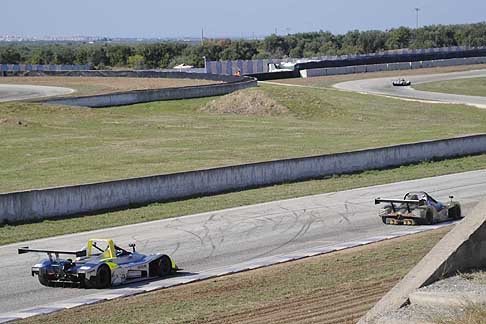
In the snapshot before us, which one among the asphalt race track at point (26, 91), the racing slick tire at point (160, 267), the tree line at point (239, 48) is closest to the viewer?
the racing slick tire at point (160, 267)

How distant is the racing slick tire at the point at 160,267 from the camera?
19.2 meters

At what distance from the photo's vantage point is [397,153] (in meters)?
37.4

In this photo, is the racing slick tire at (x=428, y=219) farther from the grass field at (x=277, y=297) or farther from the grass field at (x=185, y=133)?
the grass field at (x=185, y=133)

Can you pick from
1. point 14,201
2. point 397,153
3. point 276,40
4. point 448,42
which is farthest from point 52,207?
point 276,40

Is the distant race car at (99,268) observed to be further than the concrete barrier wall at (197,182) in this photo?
No

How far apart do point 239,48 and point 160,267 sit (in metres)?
146

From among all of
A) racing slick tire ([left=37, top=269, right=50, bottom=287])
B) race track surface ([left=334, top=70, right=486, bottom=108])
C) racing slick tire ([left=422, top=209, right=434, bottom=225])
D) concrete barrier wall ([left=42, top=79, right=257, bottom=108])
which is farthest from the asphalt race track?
racing slick tire ([left=37, top=269, right=50, bottom=287])

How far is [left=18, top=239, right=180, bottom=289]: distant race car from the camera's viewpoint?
18.2 metres

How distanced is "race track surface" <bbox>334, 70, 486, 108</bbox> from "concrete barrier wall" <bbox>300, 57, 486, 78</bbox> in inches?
244

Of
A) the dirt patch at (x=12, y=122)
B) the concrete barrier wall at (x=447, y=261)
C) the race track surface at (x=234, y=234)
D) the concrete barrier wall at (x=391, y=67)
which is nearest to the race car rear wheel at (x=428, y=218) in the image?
the race track surface at (x=234, y=234)

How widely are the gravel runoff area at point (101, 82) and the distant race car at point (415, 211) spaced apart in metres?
44.9

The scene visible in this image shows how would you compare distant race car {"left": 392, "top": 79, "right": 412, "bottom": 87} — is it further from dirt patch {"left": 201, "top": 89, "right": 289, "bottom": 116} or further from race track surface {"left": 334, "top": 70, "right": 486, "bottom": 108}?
dirt patch {"left": 201, "top": 89, "right": 289, "bottom": 116}

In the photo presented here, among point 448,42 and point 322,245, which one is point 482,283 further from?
point 448,42

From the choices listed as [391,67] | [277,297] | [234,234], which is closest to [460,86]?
[391,67]
